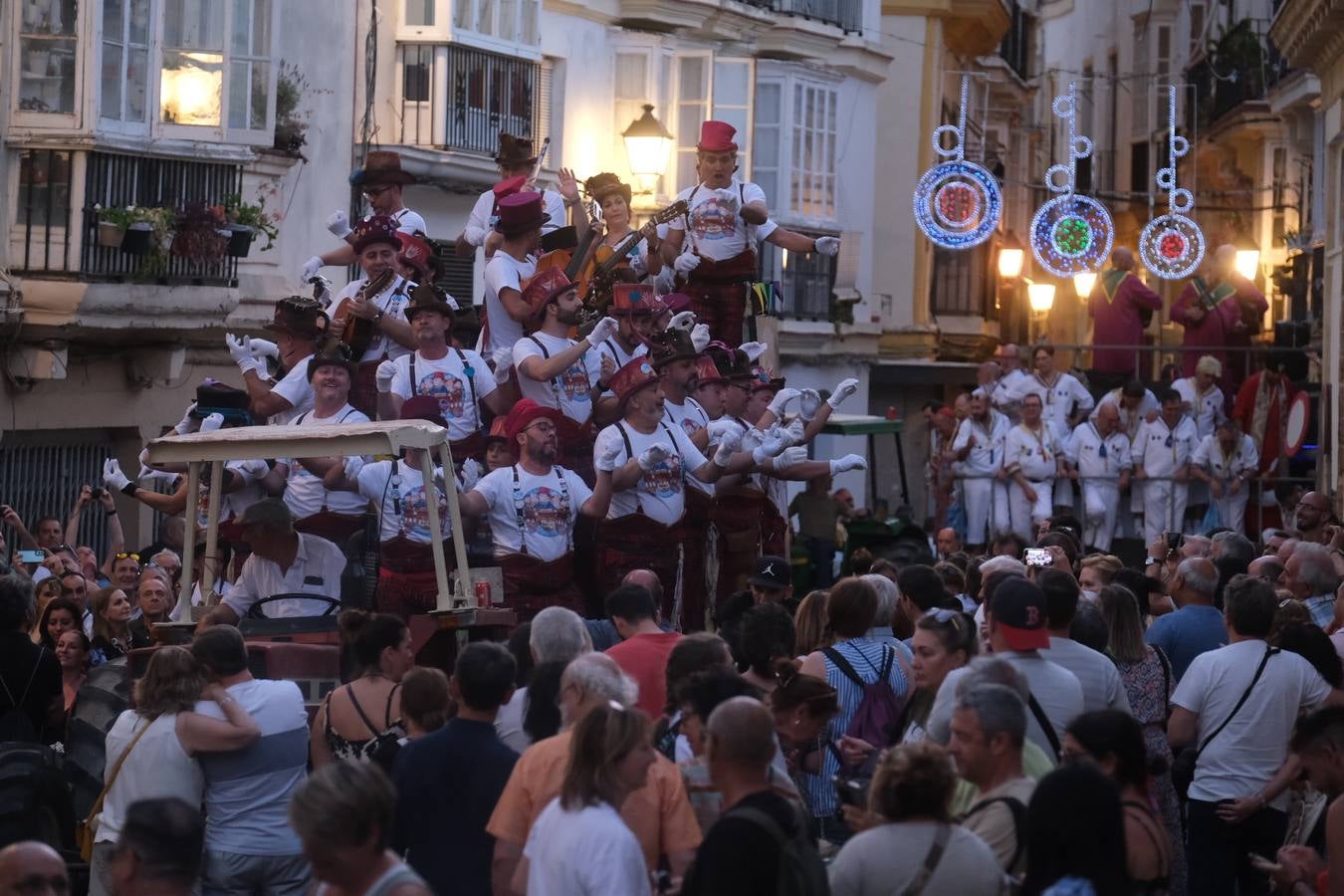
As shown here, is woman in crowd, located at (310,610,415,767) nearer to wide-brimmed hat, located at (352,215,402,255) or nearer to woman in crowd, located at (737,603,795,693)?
woman in crowd, located at (737,603,795,693)

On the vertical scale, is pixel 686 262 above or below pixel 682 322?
above

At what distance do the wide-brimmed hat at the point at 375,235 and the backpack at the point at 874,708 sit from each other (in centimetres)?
629

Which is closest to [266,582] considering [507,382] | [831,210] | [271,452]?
[271,452]

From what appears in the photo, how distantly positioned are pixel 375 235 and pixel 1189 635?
5962 millimetres

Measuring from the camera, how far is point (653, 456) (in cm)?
1367

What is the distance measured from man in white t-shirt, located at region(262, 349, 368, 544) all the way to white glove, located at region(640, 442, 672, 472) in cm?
156

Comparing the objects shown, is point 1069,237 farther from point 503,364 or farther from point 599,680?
point 599,680

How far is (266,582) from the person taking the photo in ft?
40.5

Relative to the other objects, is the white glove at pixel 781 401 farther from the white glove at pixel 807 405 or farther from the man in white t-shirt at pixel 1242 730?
the man in white t-shirt at pixel 1242 730

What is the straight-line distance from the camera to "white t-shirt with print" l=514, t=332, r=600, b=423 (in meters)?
14.5

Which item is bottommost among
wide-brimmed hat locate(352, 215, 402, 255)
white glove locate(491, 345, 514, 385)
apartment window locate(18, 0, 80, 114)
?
white glove locate(491, 345, 514, 385)

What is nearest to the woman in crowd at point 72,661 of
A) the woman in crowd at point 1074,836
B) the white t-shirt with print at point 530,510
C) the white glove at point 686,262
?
the white t-shirt with print at point 530,510

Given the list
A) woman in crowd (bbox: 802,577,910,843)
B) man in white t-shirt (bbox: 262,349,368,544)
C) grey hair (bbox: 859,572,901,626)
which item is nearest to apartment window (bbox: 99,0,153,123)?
man in white t-shirt (bbox: 262,349,368,544)

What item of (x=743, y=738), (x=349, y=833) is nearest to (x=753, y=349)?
(x=743, y=738)
